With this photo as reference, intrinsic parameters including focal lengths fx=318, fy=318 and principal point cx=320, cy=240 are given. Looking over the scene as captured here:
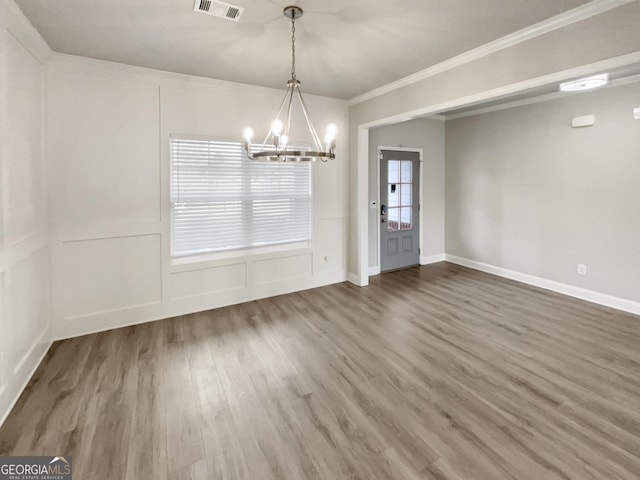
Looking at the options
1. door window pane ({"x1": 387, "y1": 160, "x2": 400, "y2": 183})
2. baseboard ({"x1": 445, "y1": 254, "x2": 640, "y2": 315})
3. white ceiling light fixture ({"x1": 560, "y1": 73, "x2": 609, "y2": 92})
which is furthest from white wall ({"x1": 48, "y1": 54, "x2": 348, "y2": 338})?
baseboard ({"x1": 445, "y1": 254, "x2": 640, "y2": 315})

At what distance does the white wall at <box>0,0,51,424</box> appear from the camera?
7.23 ft

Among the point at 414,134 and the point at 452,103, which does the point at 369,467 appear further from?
the point at 414,134

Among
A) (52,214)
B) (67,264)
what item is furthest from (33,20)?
(67,264)

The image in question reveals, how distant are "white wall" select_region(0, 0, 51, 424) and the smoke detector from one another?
1.27 metres

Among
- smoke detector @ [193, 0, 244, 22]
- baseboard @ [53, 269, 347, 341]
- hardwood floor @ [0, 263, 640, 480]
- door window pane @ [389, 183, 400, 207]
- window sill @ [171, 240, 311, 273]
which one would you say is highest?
smoke detector @ [193, 0, 244, 22]

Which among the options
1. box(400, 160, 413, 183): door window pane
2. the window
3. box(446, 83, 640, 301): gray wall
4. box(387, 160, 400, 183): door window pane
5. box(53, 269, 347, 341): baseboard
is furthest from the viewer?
box(400, 160, 413, 183): door window pane

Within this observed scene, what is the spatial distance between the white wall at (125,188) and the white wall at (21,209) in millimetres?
173

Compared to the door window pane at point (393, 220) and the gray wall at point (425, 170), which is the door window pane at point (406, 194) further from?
the gray wall at point (425, 170)

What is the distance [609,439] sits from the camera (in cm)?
193

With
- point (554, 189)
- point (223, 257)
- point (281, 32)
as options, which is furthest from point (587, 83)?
point (223, 257)

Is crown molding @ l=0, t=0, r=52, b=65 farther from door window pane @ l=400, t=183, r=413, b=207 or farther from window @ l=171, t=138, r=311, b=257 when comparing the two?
door window pane @ l=400, t=183, r=413, b=207

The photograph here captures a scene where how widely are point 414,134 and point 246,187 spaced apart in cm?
341

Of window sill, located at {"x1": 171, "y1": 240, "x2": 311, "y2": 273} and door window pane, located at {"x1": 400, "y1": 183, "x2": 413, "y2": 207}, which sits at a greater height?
door window pane, located at {"x1": 400, "y1": 183, "x2": 413, "y2": 207}

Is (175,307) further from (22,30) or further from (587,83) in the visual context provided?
(587,83)
